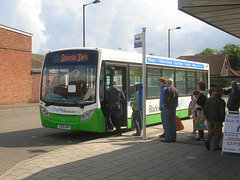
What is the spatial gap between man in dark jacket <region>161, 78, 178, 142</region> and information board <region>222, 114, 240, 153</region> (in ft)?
5.71

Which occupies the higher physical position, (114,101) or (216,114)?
(114,101)

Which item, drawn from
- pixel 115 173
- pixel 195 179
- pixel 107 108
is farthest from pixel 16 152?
pixel 195 179

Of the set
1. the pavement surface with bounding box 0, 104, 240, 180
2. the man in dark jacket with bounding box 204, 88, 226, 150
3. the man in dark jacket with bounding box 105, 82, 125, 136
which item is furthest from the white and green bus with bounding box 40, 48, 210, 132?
the man in dark jacket with bounding box 204, 88, 226, 150

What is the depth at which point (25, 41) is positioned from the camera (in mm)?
27547

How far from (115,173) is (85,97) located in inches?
166

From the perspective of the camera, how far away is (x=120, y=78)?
10.8 metres

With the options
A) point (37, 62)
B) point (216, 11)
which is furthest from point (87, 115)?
point (37, 62)

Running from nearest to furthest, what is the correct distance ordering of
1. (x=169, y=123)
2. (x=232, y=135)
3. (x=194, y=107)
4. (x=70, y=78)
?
(x=232, y=135) → (x=169, y=123) → (x=194, y=107) → (x=70, y=78)

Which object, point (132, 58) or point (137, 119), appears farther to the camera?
point (132, 58)

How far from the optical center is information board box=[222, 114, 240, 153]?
6957mm

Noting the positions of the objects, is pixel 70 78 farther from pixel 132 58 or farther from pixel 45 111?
pixel 132 58

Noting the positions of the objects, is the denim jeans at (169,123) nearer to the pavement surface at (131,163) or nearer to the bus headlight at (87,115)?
the pavement surface at (131,163)

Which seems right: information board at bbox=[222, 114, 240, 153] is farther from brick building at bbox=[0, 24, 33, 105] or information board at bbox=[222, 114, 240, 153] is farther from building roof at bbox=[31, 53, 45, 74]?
building roof at bbox=[31, 53, 45, 74]

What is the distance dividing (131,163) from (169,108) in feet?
8.97
